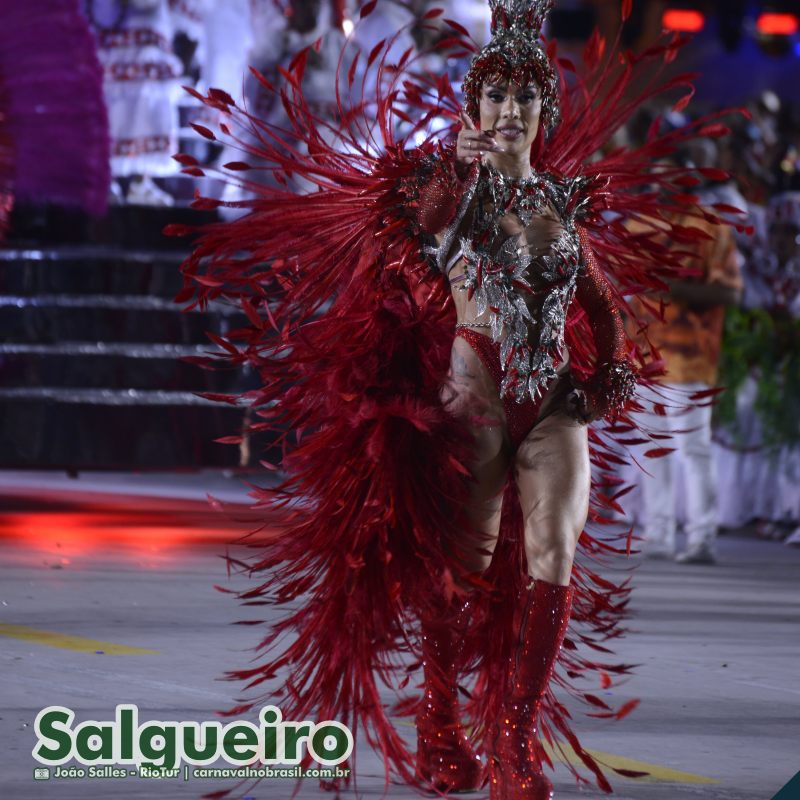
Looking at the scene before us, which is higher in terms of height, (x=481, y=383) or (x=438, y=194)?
(x=438, y=194)

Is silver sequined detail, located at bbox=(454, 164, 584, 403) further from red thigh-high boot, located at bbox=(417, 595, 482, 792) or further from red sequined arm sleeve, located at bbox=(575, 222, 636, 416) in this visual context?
red thigh-high boot, located at bbox=(417, 595, 482, 792)

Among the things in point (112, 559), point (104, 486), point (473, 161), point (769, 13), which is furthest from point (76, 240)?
point (769, 13)

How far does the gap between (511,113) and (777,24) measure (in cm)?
1505

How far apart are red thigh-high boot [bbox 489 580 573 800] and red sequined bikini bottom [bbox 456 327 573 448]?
0.33 meters

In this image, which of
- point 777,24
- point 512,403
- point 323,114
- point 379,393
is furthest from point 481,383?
point 777,24

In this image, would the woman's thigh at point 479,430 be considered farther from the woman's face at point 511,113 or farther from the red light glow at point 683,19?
the red light glow at point 683,19

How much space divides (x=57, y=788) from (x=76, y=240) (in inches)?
218

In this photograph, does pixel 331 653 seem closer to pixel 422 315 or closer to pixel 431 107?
pixel 422 315

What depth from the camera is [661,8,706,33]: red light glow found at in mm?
17875

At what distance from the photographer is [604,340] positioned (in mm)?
3838

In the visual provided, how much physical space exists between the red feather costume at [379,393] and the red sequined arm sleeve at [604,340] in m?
0.01

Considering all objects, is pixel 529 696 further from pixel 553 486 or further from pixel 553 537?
pixel 553 486

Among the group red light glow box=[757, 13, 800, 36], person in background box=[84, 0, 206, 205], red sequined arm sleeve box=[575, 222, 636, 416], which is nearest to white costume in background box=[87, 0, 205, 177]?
person in background box=[84, 0, 206, 205]

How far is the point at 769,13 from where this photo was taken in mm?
17844
